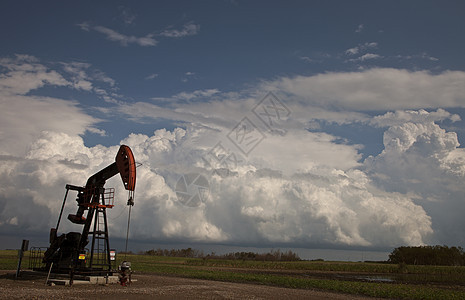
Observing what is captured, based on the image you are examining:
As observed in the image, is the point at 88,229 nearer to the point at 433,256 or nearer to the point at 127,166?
the point at 127,166

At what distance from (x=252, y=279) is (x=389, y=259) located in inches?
3175

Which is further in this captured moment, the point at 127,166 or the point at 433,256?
the point at 433,256

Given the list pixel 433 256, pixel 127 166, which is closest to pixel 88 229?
pixel 127 166

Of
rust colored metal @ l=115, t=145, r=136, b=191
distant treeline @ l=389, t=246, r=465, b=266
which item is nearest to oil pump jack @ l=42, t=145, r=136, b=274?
rust colored metal @ l=115, t=145, r=136, b=191

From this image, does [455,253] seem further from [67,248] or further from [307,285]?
[67,248]

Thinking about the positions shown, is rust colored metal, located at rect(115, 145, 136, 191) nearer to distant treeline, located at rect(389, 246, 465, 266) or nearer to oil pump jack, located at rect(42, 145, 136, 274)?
oil pump jack, located at rect(42, 145, 136, 274)

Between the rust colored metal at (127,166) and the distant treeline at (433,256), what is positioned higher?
the rust colored metal at (127,166)

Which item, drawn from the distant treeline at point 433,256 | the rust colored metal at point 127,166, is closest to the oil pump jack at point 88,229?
the rust colored metal at point 127,166

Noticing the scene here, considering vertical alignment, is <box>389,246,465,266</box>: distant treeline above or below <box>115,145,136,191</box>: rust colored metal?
below

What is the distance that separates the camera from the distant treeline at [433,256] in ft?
291

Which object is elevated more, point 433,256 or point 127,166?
point 127,166

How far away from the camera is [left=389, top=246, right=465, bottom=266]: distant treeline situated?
8875 centimetres

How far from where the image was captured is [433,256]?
296ft

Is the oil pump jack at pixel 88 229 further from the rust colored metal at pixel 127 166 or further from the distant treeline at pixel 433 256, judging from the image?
the distant treeline at pixel 433 256
